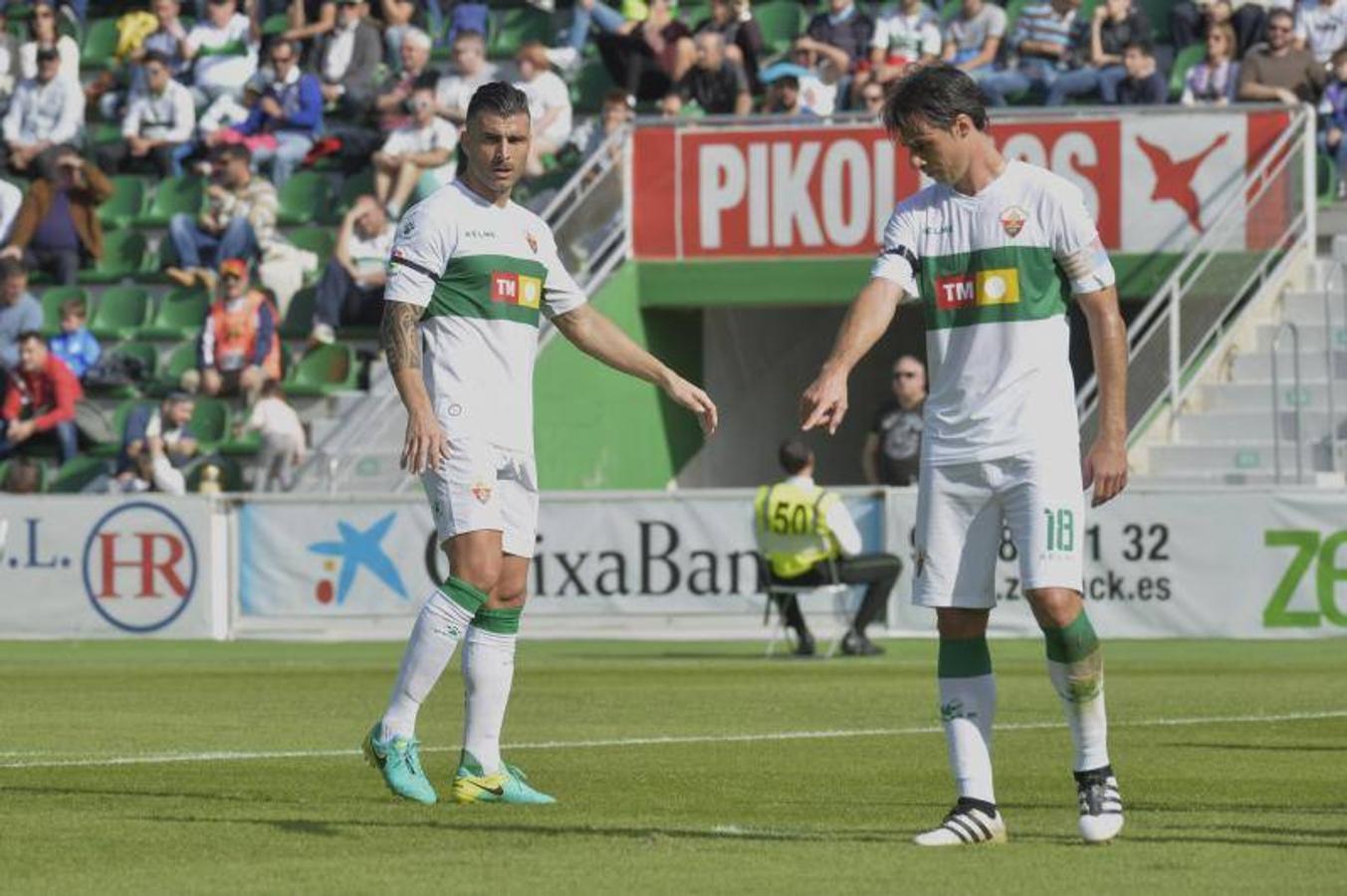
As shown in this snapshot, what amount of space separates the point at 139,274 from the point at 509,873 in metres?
24.7

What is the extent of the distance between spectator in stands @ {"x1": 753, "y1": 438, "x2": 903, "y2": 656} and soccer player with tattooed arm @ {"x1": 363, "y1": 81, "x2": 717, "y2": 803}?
11.5 metres

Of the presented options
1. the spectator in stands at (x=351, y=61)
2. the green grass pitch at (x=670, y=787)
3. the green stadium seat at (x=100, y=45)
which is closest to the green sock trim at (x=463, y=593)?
the green grass pitch at (x=670, y=787)

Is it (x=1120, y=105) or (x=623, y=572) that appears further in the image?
(x=1120, y=105)

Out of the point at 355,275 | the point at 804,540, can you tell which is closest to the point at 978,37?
the point at 355,275

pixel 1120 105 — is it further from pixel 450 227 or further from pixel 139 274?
pixel 450 227

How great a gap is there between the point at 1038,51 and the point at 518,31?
653 centimetres

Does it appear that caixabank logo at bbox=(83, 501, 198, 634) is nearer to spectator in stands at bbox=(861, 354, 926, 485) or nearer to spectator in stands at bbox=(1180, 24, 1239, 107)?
spectator in stands at bbox=(861, 354, 926, 485)

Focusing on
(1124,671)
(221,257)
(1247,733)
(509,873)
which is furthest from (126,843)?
(221,257)

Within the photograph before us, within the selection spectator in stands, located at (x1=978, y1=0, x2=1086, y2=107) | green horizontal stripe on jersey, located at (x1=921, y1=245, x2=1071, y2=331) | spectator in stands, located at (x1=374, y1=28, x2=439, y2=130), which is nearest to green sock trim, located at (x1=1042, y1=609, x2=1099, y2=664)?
green horizontal stripe on jersey, located at (x1=921, y1=245, x2=1071, y2=331)

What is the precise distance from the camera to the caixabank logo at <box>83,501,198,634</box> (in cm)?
2517

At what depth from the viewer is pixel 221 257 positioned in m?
31.1

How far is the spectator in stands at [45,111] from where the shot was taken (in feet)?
108

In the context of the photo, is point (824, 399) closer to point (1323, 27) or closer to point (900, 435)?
point (900, 435)

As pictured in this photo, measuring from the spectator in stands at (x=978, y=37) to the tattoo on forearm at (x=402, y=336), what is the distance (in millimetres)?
19386
